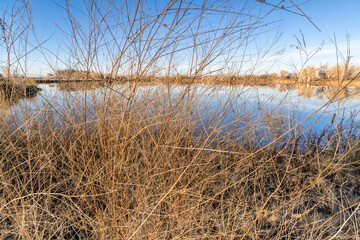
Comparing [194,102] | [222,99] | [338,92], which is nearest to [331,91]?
[222,99]

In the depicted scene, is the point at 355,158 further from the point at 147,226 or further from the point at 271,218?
the point at 147,226

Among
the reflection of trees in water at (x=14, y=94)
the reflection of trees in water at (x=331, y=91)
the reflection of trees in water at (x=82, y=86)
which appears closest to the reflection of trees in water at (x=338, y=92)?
the reflection of trees in water at (x=331, y=91)

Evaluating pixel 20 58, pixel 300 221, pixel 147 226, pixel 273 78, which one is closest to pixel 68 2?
pixel 20 58

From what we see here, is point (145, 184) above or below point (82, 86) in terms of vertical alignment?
below

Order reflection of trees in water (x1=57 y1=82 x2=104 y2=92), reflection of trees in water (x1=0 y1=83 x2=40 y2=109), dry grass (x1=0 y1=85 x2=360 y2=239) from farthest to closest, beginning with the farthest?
reflection of trees in water (x1=0 y1=83 x2=40 y2=109) < dry grass (x1=0 y1=85 x2=360 y2=239) < reflection of trees in water (x1=57 y1=82 x2=104 y2=92)

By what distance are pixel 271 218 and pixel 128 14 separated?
1573 millimetres

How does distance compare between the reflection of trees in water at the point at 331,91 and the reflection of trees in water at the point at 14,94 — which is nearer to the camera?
the reflection of trees in water at the point at 331,91

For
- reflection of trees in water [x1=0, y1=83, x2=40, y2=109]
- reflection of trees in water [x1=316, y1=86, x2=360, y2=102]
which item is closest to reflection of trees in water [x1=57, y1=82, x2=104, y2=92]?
reflection of trees in water [x1=0, y1=83, x2=40, y2=109]

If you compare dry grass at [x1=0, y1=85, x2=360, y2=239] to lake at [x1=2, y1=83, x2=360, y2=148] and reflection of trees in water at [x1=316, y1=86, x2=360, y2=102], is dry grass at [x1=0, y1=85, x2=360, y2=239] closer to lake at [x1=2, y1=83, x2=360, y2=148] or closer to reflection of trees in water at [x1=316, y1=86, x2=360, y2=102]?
lake at [x1=2, y1=83, x2=360, y2=148]

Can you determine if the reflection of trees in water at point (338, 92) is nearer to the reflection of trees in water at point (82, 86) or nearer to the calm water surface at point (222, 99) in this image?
the calm water surface at point (222, 99)

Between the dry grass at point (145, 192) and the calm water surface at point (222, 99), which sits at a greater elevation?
the calm water surface at point (222, 99)

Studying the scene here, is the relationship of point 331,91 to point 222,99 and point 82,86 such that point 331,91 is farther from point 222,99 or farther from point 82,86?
point 82,86

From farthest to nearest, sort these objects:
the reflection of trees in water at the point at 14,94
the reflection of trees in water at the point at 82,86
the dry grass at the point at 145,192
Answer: the reflection of trees in water at the point at 14,94
the dry grass at the point at 145,192
the reflection of trees in water at the point at 82,86

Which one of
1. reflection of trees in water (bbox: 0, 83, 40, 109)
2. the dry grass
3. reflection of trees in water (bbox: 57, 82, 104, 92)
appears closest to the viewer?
reflection of trees in water (bbox: 57, 82, 104, 92)
